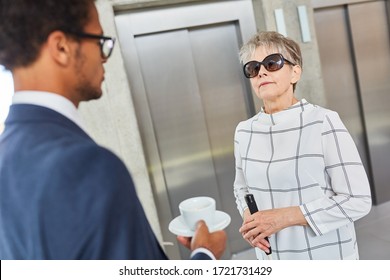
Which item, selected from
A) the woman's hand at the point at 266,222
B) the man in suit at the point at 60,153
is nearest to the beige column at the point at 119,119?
the man in suit at the point at 60,153

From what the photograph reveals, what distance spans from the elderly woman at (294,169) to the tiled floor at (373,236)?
53mm

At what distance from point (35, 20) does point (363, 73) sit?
108 centimetres

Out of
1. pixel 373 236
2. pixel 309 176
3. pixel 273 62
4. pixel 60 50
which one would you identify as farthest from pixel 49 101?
pixel 373 236

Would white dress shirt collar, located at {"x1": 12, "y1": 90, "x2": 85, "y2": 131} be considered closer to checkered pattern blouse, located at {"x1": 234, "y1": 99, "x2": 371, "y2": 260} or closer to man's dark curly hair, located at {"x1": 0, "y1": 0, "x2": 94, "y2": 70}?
man's dark curly hair, located at {"x1": 0, "y1": 0, "x2": 94, "y2": 70}

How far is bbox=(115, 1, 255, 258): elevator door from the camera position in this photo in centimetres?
105

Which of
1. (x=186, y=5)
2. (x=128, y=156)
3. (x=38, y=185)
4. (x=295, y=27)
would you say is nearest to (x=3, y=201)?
(x=38, y=185)

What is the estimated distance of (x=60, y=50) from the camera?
65 cm

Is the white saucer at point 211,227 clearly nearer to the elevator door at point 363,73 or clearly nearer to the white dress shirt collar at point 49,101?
the white dress shirt collar at point 49,101

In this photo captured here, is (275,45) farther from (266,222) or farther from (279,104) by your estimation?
(266,222)

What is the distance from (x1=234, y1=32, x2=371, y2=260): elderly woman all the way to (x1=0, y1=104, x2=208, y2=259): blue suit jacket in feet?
1.31

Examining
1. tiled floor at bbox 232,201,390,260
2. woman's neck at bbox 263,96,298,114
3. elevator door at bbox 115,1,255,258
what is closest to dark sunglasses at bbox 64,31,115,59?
elevator door at bbox 115,1,255,258

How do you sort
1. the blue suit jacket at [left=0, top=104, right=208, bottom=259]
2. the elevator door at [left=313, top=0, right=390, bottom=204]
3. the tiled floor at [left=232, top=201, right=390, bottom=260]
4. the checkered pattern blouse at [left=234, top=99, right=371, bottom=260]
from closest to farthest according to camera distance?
1. the blue suit jacket at [left=0, top=104, right=208, bottom=259]
2. the checkered pattern blouse at [left=234, top=99, right=371, bottom=260]
3. the tiled floor at [left=232, top=201, right=390, bottom=260]
4. the elevator door at [left=313, top=0, right=390, bottom=204]
